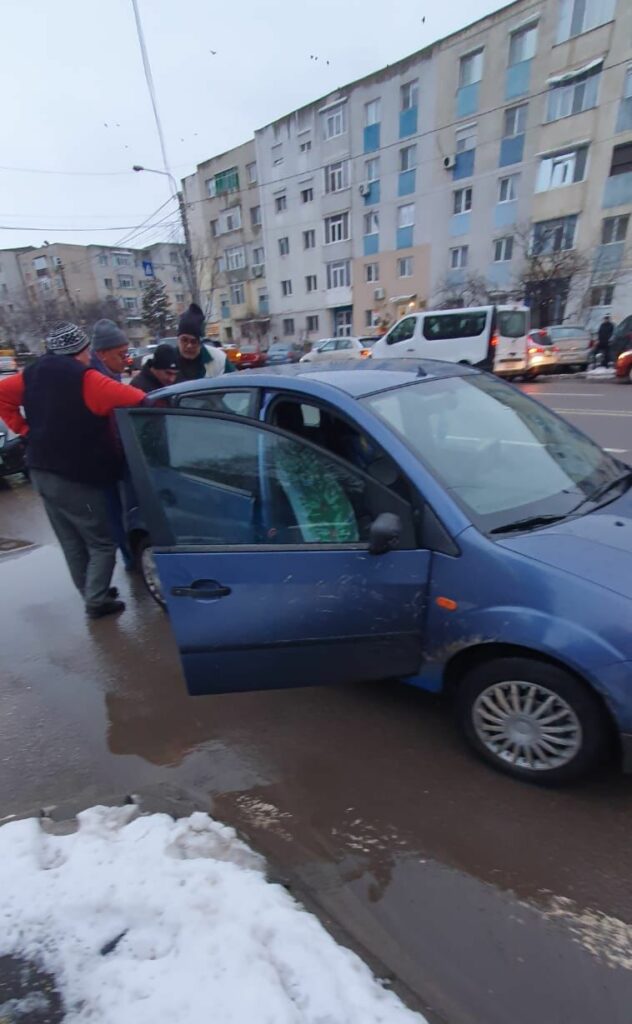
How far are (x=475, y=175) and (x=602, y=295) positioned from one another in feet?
26.8

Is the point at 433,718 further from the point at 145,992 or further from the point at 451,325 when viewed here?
the point at 451,325

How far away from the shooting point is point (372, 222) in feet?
95.4

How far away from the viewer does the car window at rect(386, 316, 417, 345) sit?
14508 mm

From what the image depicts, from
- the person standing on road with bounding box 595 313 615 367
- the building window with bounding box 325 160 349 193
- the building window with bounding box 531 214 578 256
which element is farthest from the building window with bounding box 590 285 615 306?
the building window with bounding box 325 160 349 193

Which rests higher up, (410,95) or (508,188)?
(410,95)

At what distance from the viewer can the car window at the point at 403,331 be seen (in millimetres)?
14508

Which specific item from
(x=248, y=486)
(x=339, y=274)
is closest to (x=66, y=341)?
(x=248, y=486)

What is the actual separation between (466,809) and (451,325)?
44.4 ft

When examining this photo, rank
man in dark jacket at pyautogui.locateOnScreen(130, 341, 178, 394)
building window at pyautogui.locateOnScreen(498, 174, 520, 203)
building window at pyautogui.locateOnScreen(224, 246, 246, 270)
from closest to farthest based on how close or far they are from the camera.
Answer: man in dark jacket at pyautogui.locateOnScreen(130, 341, 178, 394) → building window at pyautogui.locateOnScreen(498, 174, 520, 203) → building window at pyautogui.locateOnScreen(224, 246, 246, 270)

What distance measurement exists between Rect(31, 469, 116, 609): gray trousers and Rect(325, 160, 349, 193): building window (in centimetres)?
3175

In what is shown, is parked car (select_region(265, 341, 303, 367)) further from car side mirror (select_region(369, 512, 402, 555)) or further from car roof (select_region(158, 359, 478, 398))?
car side mirror (select_region(369, 512, 402, 555))

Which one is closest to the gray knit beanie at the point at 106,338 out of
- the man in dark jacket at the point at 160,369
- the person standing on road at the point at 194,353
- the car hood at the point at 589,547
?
the man in dark jacket at the point at 160,369

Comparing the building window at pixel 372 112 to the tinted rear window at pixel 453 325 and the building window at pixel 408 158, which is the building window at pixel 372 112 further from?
the tinted rear window at pixel 453 325

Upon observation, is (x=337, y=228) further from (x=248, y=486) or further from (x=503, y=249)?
(x=248, y=486)
